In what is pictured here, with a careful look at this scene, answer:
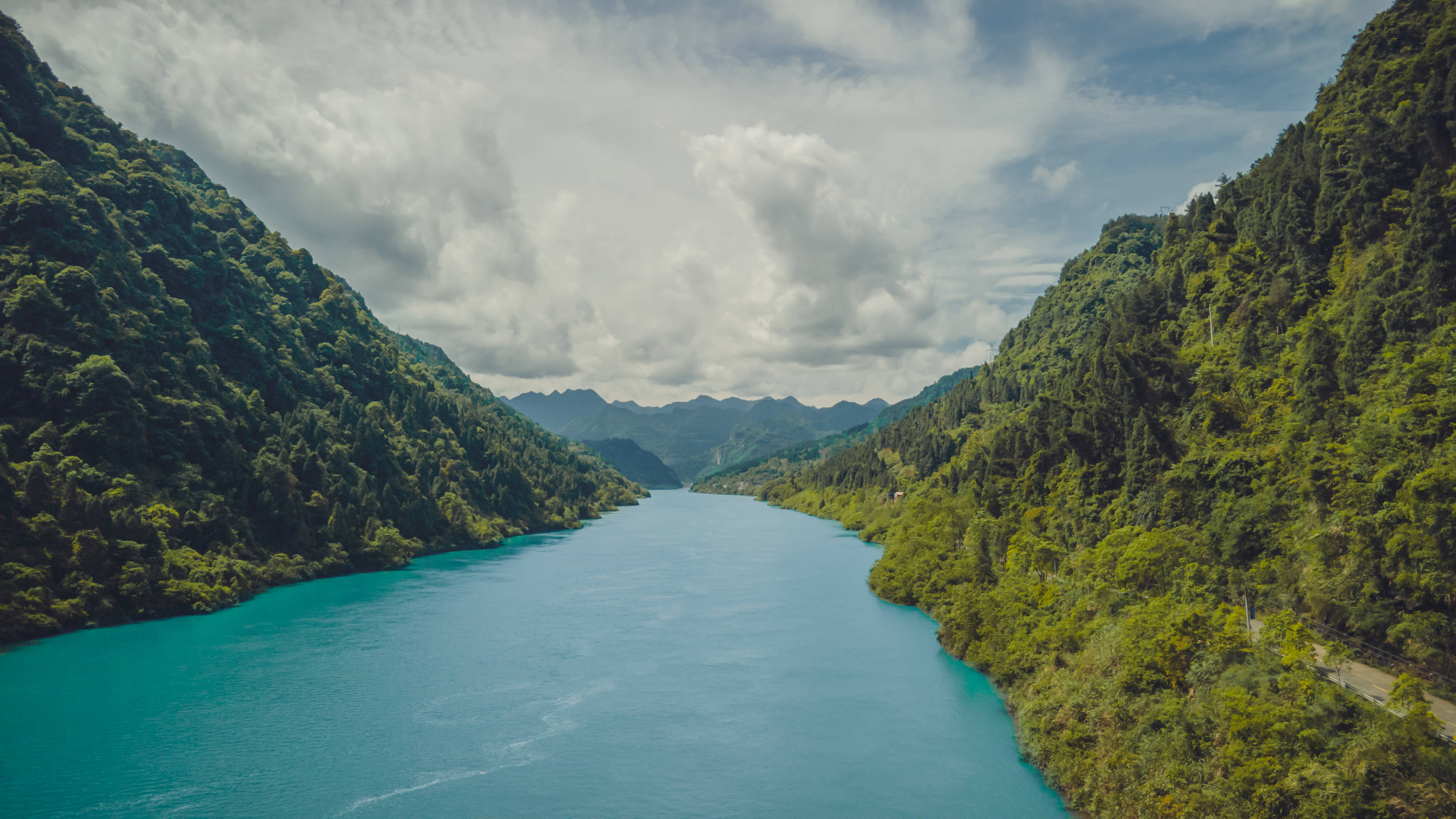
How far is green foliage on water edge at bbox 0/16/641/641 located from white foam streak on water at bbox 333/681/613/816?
39.3m

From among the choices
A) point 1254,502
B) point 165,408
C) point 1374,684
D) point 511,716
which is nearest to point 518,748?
point 511,716

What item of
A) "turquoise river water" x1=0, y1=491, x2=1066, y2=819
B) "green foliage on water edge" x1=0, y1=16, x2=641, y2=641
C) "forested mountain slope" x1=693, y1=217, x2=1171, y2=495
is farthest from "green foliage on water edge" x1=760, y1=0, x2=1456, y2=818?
"green foliage on water edge" x1=0, y1=16, x2=641, y2=641

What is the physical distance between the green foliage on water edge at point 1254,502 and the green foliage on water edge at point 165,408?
7067cm

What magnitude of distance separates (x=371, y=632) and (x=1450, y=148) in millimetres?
89417

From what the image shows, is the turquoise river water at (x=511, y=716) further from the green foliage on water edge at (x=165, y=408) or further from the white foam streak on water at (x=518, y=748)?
the green foliage on water edge at (x=165, y=408)

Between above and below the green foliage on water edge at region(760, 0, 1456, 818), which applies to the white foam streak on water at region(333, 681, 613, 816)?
below

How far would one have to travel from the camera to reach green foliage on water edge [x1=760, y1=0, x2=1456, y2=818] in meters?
24.1

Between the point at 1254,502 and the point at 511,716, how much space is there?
44934mm

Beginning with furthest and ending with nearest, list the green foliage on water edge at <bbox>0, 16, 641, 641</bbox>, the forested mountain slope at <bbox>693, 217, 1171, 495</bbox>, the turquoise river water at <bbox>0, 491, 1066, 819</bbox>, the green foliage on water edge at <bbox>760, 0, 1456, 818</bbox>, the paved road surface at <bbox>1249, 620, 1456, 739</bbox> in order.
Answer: the forested mountain slope at <bbox>693, 217, 1171, 495</bbox>
the green foliage on water edge at <bbox>0, 16, 641, 641</bbox>
the turquoise river water at <bbox>0, 491, 1066, 819</bbox>
the green foliage on water edge at <bbox>760, 0, 1456, 818</bbox>
the paved road surface at <bbox>1249, 620, 1456, 739</bbox>

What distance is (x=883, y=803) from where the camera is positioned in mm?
31047

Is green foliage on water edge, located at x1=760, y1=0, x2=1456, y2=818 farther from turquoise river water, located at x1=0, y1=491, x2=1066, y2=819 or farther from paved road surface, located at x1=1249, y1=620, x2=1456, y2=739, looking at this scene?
turquoise river water, located at x1=0, y1=491, x2=1066, y2=819

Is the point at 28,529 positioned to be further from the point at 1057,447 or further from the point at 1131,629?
the point at 1057,447

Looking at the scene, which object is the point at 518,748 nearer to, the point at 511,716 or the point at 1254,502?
the point at 511,716

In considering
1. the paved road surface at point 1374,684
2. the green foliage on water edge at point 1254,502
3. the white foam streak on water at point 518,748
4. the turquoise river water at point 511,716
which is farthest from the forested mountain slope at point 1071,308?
the white foam streak on water at point 518,748
